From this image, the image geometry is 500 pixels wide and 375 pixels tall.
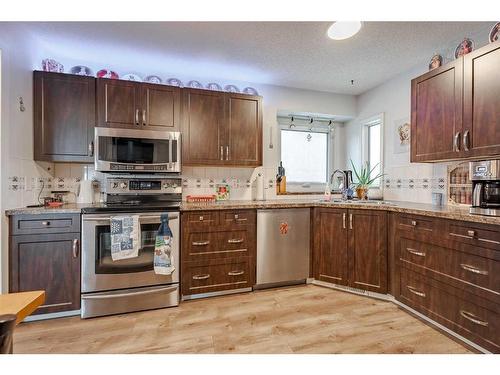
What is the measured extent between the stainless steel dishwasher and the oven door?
86 centimetres

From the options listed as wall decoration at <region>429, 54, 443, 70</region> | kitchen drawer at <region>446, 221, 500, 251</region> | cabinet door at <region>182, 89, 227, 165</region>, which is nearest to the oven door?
cabinet door at <region>182, 89, 227, 165</region>

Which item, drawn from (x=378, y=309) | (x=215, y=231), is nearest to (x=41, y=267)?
(x=215, y=231)

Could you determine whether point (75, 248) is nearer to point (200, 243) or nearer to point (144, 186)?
point (144, 186)

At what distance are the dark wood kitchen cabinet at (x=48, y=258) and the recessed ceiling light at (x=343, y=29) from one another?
262 centimetres

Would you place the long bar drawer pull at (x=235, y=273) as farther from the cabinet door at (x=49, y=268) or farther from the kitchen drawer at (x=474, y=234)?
the kitchen drawer at (x=474, y=234)

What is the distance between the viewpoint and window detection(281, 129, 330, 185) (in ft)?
12.0

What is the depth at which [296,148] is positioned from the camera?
146 inches

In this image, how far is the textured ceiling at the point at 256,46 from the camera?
214 cm

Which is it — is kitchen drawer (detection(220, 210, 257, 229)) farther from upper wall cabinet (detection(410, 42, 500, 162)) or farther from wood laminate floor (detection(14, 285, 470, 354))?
upper wall cabinet (detection(410, 42, 500, 162))

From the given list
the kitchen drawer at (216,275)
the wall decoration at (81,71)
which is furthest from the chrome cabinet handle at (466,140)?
the wall decoration at (81,71)

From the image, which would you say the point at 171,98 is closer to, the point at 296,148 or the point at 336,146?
the point at 296,148

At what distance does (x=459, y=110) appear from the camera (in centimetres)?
207

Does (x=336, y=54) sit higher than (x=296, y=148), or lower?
higher

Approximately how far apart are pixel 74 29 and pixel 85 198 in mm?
1504
